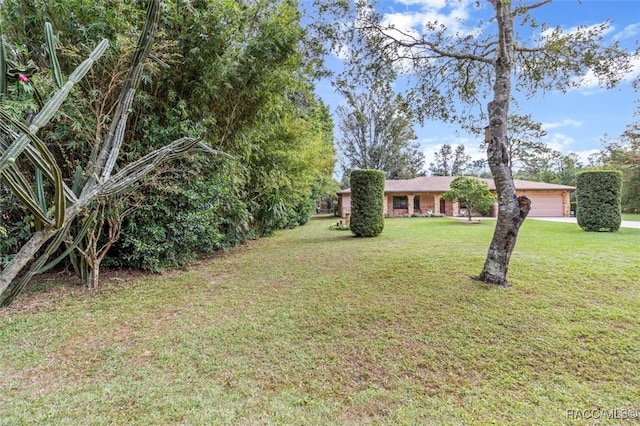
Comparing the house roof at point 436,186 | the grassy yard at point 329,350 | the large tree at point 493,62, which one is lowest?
the grassy yard at point 329,350

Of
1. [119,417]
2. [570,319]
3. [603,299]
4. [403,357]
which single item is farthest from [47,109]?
[603,299]

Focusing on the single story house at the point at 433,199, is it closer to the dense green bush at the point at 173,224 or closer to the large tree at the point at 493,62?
the large tree at the point at 493,62

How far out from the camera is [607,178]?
9.04 meters

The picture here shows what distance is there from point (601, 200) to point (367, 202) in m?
7.69

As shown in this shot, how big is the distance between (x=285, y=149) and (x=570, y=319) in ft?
26.1

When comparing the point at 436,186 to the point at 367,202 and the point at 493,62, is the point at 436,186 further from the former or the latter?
the point at 493,62

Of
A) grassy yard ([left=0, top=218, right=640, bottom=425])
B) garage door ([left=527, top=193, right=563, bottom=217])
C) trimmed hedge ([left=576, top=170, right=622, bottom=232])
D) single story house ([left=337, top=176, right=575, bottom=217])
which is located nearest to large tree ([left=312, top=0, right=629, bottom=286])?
grassy yard ([left=0, top=218, right=640, bottom=425])

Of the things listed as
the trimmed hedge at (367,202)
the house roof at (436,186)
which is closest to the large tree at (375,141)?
the house roof at (436,186)

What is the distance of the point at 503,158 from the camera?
404cm

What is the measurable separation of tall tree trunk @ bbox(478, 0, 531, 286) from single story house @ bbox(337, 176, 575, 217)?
1615cm

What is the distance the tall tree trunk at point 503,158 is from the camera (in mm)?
4020

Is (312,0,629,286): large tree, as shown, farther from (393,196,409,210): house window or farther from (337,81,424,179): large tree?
(337,81,424,179): large tree

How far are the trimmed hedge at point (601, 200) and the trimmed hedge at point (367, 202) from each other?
22.6 ft

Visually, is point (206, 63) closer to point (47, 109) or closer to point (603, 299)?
point (47, 109)
